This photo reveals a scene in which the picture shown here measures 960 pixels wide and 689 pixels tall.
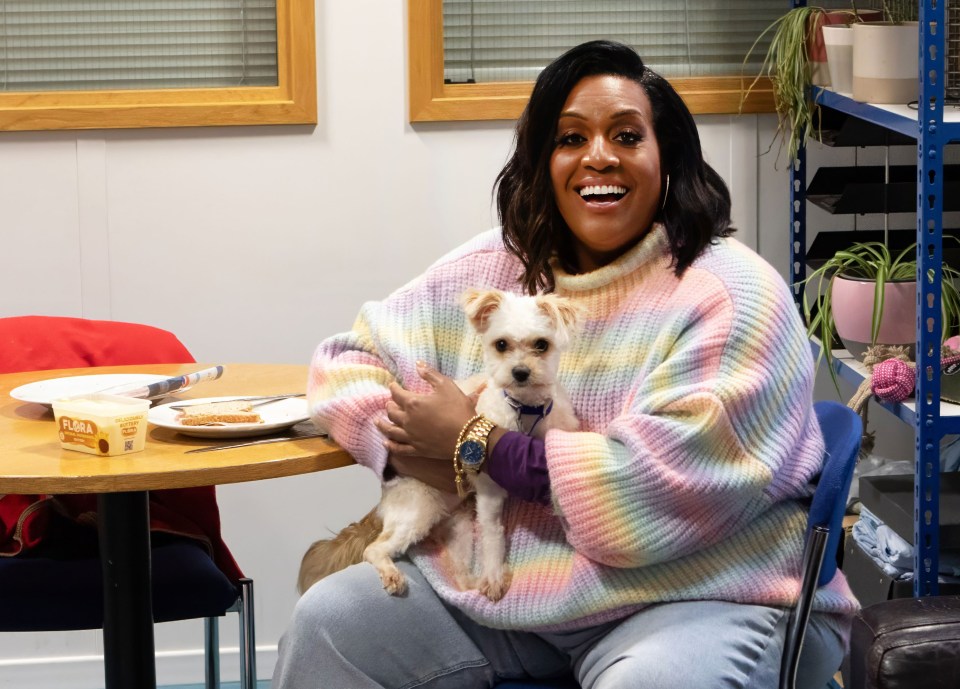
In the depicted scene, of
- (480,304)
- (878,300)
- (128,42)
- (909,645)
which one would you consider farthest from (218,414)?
(128,42)

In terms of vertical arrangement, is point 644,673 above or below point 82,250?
below

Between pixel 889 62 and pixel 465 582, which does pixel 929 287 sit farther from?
pixel 465 582

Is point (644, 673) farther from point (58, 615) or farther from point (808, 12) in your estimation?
point (808, 12)

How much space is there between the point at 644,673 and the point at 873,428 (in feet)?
6.03

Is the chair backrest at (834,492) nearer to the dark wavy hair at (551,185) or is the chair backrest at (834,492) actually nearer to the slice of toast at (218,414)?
the dark wavy hair at (551,185)

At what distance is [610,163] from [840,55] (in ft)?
3.52

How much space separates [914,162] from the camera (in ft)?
10.1

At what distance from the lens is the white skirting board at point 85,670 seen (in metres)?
3.13

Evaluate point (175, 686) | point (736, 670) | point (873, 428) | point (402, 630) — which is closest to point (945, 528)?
point (873, 428)

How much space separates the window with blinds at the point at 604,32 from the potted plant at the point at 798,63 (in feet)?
0.64

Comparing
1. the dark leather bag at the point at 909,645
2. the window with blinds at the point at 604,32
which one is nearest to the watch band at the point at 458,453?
the dark leather bag at the point at 909,645

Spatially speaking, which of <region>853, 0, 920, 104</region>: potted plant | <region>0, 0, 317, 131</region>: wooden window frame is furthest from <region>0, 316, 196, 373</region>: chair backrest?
<region>853, 0, 920, 104</region>: potted plant

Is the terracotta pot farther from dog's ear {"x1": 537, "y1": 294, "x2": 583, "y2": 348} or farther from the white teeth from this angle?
dog's ear {"x1": 537, "y1": 294, "x2": 583, "y2": 348}

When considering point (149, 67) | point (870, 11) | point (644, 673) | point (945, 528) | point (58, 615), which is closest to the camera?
point (644, 673)
